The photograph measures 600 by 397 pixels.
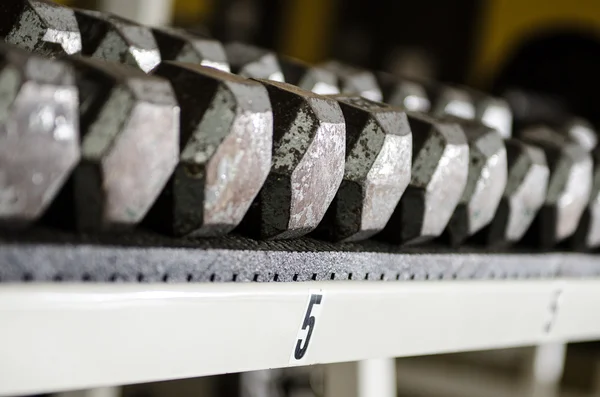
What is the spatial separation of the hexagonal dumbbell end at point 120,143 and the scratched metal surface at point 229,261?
16mm

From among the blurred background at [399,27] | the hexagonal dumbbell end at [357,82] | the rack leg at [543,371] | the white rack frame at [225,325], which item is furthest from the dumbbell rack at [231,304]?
the blurred background at [399,27]

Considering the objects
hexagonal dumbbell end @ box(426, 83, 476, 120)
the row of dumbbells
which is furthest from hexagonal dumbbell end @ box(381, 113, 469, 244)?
hexagonal dumbbell end @ box(426, 83, 476, 120)

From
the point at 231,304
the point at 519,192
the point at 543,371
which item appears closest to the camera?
the point at 231,304

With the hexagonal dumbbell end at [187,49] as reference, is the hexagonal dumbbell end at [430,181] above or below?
below

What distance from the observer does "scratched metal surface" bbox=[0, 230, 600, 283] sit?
13.6 inches

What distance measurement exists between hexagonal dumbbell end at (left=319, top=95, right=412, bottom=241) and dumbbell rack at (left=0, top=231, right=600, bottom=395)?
0.02m

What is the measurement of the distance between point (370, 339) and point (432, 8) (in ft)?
13.4

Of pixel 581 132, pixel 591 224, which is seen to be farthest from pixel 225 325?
pixel 581 132

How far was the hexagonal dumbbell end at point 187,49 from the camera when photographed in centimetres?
59

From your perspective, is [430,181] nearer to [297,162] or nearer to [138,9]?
[297,162]

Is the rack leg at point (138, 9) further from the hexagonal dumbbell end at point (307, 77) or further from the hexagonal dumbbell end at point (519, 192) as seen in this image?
the hexagonal dumbbell end at point (519, 192)

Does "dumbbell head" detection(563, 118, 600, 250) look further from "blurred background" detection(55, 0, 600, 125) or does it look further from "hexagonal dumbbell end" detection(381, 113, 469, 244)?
"blurred background" detection(55, 0, 600, 125)

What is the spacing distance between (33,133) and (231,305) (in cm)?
16

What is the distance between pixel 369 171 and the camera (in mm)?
503
